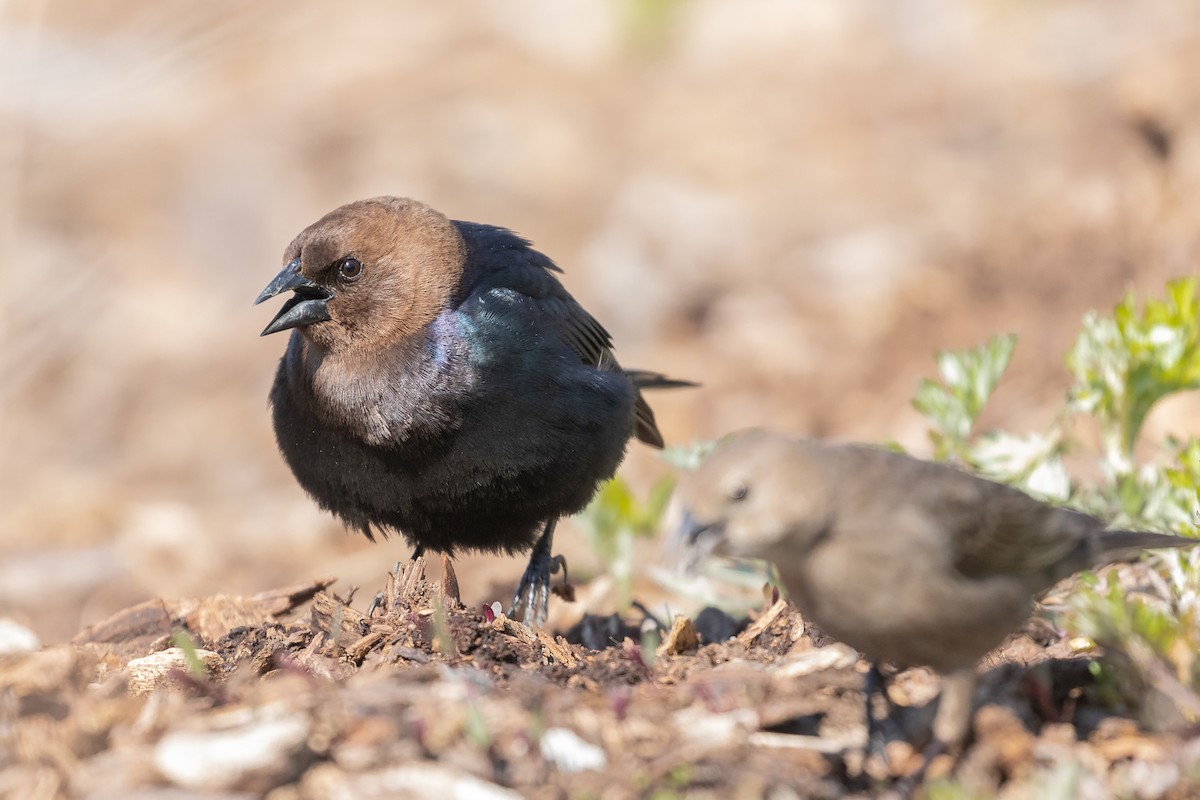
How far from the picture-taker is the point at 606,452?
488 cm

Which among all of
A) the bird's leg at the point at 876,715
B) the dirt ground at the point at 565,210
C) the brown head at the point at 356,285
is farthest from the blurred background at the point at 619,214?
the bird's leg at the point at 876,715

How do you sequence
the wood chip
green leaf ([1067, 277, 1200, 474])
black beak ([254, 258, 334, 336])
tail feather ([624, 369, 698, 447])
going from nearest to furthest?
the wood chip, green leaf ([1067, 277, 1200, 474]), black beak ([254, 258, 334, 336]), tail feather ([624, 369, 698, 447])

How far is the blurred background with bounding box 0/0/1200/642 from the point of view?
7.64 meters

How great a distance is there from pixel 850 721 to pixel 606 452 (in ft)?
6.71

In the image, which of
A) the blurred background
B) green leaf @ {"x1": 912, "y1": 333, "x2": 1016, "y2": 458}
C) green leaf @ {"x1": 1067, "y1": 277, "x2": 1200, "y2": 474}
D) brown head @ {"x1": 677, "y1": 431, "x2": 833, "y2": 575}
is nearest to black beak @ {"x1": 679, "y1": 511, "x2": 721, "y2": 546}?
brown head @ {"x1": 677, "y1": 431, "x2": 833, "y2": 575}

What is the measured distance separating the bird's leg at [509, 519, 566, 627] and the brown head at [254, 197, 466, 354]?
94 centimetres

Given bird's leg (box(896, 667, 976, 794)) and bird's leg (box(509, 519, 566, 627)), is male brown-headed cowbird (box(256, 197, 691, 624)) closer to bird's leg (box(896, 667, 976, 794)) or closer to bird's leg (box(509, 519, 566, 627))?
bird's leg (box(509, 519, 566, 627))

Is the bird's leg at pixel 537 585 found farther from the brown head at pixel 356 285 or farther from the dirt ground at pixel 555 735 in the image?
the dirt ground at pixel 555 735

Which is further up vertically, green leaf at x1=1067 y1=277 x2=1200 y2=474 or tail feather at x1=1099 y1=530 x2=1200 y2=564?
tail feather at x1=1099 y1=530 x2=1200 y2=564

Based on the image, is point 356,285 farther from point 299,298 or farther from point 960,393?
point 960,393

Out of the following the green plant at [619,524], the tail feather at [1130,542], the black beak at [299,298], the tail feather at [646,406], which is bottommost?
the green plant at [619,524]

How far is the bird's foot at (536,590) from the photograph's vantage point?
4.92 meters

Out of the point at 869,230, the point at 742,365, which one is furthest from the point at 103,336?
the point at 869,230

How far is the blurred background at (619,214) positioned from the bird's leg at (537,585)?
5.14 ft
